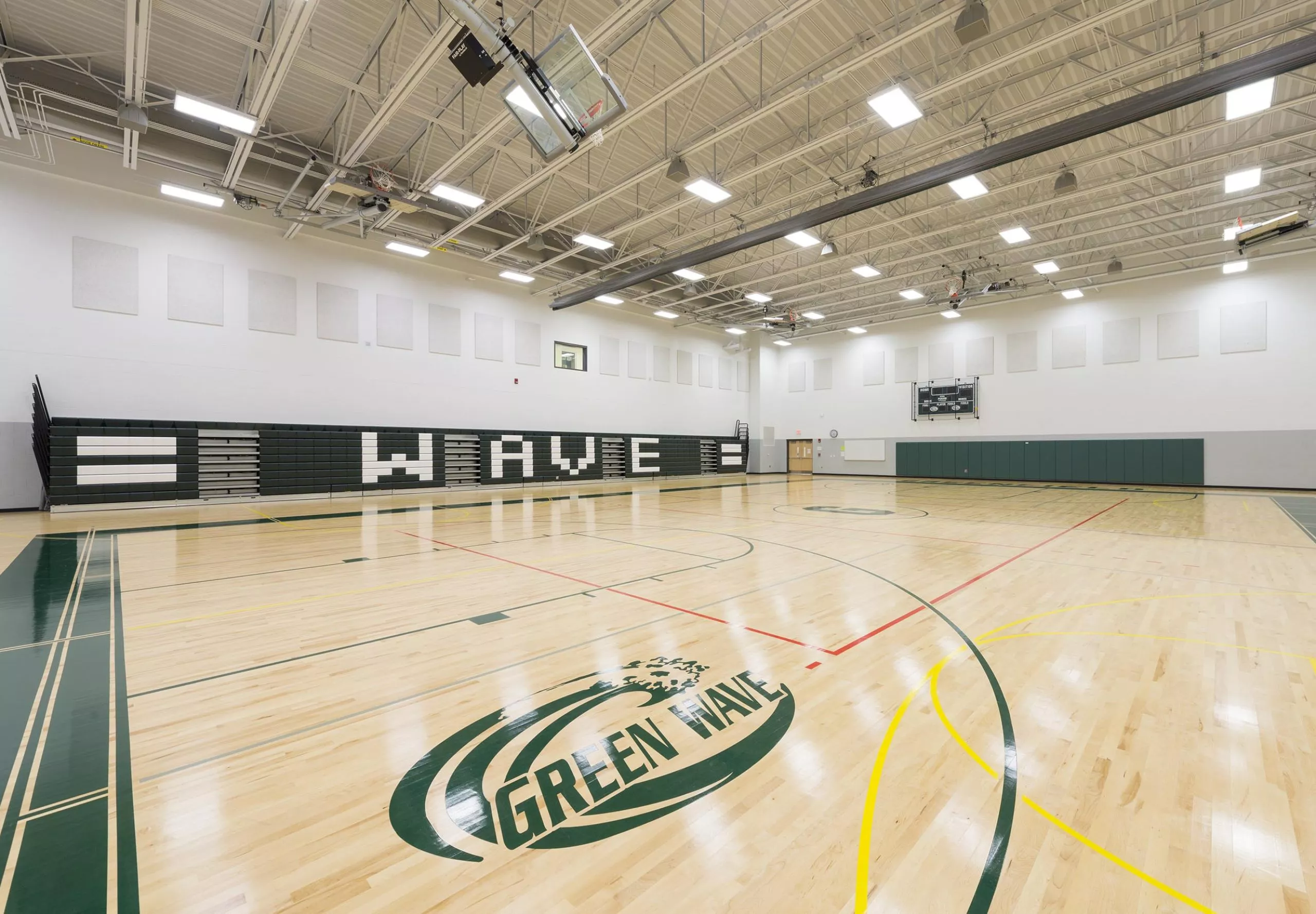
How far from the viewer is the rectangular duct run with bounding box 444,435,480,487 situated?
50.8 ft

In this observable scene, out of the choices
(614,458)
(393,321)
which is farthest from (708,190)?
(614,458)

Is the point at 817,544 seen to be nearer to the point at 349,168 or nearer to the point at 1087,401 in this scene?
the point at 349,168

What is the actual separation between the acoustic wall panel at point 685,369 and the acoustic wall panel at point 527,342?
6402 millimetres

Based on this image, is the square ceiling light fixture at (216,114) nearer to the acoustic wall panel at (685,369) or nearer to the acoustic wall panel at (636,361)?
the acoustic wall panel at (636,361)

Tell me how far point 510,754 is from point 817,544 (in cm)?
544

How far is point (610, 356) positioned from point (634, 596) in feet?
51.8

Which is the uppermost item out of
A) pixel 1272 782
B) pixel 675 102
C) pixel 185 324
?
pixel 675 102

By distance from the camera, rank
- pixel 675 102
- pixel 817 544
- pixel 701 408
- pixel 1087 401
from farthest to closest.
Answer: pixel 701 408, pixel 1087 401, pixel 675 102, pixel 817 544

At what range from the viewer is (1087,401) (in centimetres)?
1773

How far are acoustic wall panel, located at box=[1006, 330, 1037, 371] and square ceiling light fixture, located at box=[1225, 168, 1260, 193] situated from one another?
845cm

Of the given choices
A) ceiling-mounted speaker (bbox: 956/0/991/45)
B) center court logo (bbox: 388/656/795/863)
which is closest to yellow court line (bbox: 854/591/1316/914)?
center court logo (bbox: 388/656/795/863)

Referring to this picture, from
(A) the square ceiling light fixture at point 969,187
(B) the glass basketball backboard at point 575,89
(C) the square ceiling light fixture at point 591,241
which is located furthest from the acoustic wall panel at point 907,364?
(B) the glass basketball backboard at point 575,89

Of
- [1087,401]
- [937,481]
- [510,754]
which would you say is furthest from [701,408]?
[510,754]

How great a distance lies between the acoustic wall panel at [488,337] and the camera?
1608 cm
